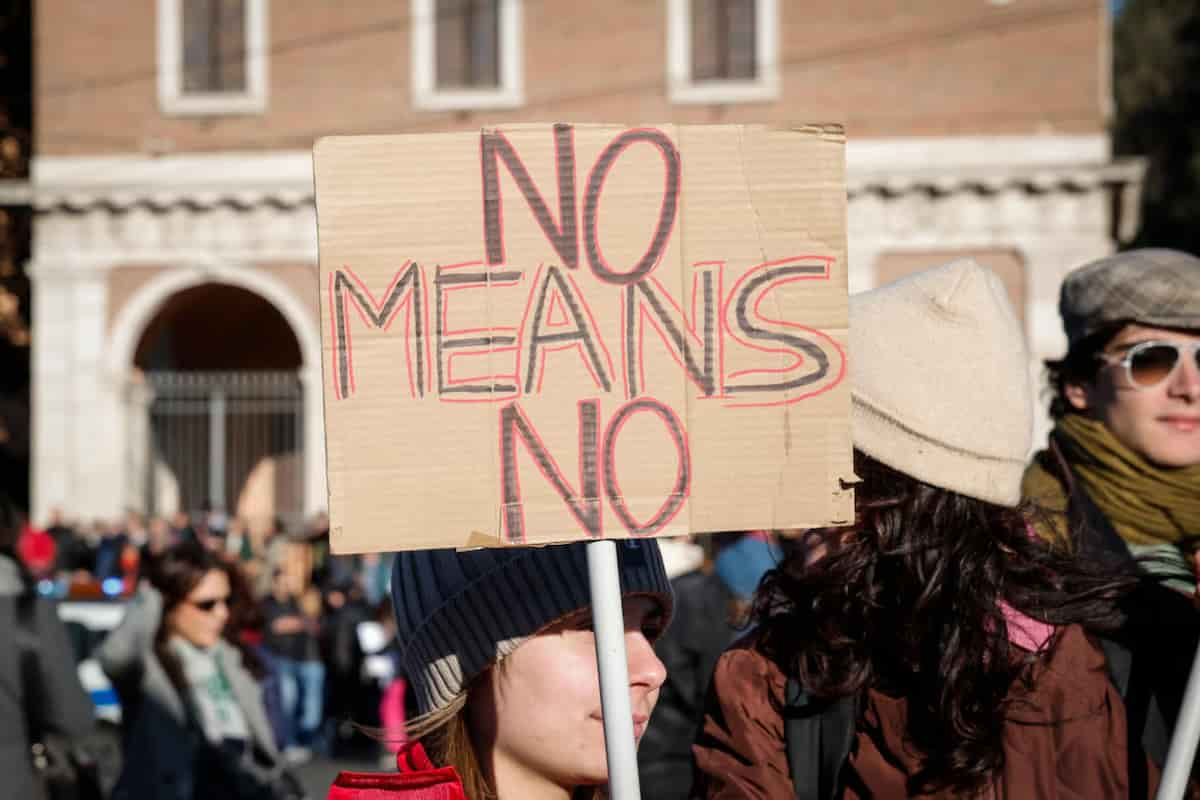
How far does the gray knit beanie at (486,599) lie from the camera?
2.18 meters

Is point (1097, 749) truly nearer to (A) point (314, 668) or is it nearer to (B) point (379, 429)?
(B) point (379, 429)

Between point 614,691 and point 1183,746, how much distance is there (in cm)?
75

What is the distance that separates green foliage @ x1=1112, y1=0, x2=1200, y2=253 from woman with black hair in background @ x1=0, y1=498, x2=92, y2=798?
30076 millimetres

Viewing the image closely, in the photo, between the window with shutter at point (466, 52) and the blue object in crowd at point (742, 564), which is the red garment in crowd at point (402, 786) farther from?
the window with shutter at point (466, 52)

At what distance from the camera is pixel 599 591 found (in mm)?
2023

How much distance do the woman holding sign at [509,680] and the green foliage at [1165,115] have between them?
104ft

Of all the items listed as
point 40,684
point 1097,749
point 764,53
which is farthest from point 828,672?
point 764,53

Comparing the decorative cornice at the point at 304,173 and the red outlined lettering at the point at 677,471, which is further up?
the decorative cornice at the point at 304,173

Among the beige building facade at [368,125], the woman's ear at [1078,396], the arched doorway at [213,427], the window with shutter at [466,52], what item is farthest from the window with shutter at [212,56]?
the woman's ear at [1078,396]

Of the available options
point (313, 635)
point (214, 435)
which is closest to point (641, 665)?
point (313, 635)

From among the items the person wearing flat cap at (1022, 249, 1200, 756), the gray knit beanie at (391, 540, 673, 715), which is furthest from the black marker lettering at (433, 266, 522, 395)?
the person wearing flat cap at (1022, 249, 1200, 756)

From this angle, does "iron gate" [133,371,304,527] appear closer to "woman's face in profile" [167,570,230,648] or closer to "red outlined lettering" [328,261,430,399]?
"woman's face in profile" [167,570,230,648]

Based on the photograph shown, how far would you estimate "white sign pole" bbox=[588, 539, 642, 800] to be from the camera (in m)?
2.00

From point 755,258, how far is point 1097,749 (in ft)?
2.57
